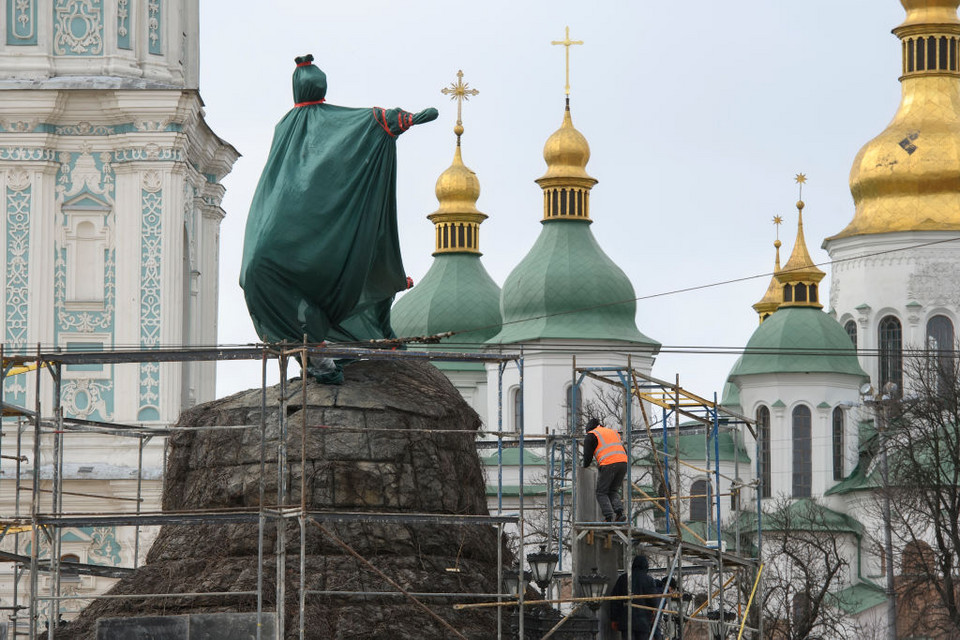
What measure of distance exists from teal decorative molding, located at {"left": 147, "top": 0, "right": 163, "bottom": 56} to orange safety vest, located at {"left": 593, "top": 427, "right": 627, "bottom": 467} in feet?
64.6

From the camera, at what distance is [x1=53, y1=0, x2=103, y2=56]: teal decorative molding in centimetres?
3884

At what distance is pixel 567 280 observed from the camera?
210 ft

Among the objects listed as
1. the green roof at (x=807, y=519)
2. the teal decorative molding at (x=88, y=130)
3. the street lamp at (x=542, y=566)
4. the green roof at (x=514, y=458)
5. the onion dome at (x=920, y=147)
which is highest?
the onion dome at (x=920, y=147)

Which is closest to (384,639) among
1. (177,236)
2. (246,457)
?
(246,457)

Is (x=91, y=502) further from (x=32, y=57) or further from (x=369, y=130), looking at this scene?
(x=369, y=130)

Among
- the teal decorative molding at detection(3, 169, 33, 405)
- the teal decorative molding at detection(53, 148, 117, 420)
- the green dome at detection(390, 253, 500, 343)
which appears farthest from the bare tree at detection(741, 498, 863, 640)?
the teal decorative molding at detection(3, 169, 33, 405)

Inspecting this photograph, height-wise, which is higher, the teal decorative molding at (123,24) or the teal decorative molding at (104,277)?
the teal decorative molding at (123,24)

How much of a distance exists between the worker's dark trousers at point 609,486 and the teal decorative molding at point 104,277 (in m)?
18.4

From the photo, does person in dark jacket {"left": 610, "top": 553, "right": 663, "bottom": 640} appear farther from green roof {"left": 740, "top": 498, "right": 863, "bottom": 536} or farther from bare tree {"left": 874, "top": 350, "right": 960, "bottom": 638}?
green roof {"left": 740, "top": 498, "right": 863, "bottom": 536}

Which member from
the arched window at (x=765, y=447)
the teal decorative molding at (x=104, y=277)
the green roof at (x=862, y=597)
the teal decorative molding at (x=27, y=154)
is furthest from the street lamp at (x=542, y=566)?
the arched window at (x=765, y=447)

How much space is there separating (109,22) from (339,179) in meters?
18.9

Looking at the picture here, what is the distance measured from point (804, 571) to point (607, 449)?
27078mm

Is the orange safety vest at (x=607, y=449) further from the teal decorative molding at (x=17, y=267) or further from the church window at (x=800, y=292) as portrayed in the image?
the church window at (x=800, y=292)

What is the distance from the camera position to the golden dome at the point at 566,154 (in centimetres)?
6594
